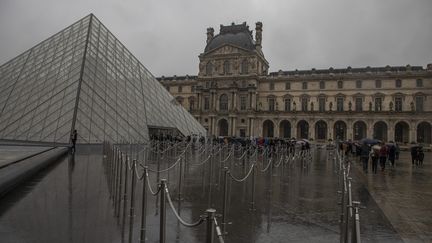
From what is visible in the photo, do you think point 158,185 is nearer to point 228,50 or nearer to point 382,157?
point 382,157

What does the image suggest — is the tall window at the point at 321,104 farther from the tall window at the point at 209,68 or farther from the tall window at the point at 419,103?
the tall window at the point at 209,68

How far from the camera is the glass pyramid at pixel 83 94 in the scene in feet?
56.7

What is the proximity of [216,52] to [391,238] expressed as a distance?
51.5 meters

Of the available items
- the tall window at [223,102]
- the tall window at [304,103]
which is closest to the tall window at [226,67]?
the tall window at [223,102]

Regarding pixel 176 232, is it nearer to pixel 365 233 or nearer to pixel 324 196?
pixel 365 233

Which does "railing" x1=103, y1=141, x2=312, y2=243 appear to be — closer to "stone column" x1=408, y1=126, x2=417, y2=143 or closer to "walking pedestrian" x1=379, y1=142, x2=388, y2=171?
"walking pedestrian" x1=379, y1=142, x2=388, y2=171

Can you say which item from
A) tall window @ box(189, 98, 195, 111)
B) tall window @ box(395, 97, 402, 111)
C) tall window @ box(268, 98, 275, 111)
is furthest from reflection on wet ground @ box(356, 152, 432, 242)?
tall window @ box(189, 98, 195, 111)

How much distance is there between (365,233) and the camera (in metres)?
4.83

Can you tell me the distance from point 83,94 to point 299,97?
38844 millimetres

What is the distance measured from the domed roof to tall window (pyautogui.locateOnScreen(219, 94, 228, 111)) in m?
7.83

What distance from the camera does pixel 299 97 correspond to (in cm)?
5206

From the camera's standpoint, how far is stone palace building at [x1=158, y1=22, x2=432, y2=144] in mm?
46312

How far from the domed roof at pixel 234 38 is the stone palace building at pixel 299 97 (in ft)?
0.51

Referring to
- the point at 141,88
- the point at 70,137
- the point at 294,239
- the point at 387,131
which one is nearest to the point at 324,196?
the point at 294,239
